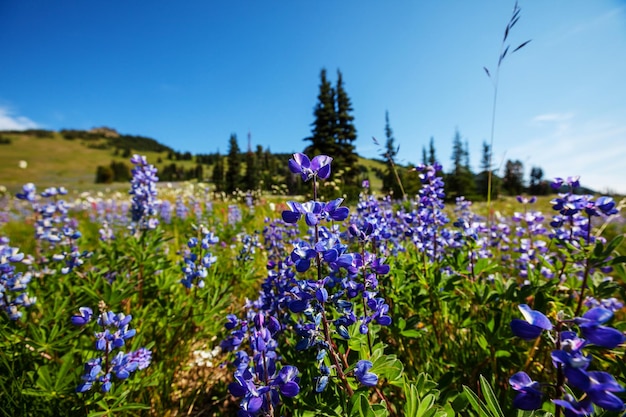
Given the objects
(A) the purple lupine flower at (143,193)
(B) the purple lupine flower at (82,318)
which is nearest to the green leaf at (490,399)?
(B) the purple lupine flower at (82,318)

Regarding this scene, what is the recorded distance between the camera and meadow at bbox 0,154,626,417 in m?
1.02

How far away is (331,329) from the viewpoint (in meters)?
1.30

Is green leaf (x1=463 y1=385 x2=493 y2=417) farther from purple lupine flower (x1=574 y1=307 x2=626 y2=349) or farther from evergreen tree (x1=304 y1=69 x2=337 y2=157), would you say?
evergreen tree (x1=304 y1=69 x2=337 y2=157)

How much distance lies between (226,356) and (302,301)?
1996 mm

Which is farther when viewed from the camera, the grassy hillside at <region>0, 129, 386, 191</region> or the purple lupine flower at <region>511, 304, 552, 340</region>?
the grassy hillside at <region>0, 129, 386, 191</region>

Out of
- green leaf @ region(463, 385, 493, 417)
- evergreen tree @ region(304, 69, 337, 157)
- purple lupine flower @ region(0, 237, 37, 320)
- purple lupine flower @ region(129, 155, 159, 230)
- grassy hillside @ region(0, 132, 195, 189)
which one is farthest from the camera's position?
grassy hillside @ region(0, 132, 195, 189)

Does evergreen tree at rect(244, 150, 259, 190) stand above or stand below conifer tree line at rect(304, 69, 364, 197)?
below

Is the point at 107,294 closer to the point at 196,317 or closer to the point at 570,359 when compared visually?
the point at 196,317

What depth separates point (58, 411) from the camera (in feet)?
5.36

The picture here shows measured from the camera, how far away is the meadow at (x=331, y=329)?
3.33 ft

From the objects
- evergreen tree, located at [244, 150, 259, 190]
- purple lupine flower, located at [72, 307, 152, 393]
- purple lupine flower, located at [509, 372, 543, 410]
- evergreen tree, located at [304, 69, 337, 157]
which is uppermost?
evergreen tree, located at [304, 69, 337, 157]

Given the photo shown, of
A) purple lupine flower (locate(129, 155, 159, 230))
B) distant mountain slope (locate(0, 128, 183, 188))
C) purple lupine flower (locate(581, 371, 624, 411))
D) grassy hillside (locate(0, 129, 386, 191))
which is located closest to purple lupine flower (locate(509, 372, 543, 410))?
purple lupine flower (locate(581, 371, 624, 411))

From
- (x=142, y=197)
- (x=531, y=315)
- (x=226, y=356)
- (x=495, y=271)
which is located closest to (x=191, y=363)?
(x=226, y=356)

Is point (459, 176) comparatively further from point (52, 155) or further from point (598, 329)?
point (52, 155)
